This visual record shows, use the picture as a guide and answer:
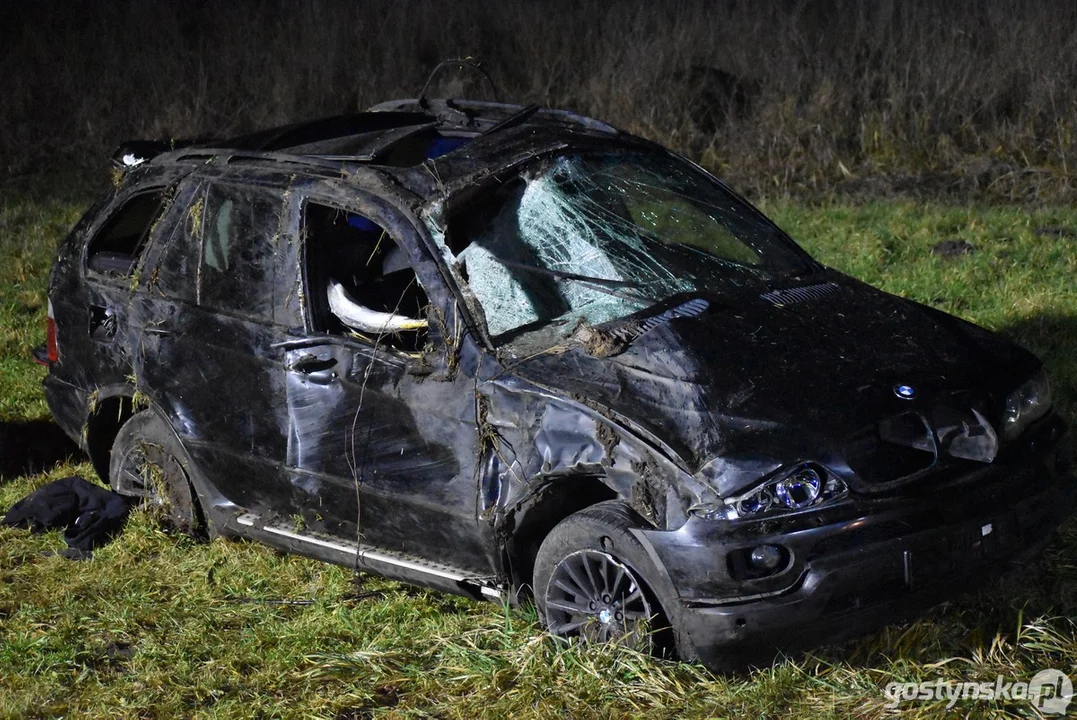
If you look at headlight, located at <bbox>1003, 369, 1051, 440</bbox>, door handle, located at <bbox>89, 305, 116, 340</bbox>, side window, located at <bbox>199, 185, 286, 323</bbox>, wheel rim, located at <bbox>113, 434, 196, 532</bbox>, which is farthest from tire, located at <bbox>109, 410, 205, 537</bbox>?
headlight, located at <bbox>1003, 369, 1051, 440</bbox>

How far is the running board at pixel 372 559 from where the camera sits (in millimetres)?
4430

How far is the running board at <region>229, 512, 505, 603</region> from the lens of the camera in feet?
14.5

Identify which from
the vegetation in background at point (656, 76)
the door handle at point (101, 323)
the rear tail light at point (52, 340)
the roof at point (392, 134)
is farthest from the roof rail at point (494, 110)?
the vegetation in background at point (656, 76)

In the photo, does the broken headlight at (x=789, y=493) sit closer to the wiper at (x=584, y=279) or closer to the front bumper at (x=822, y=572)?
the front bumper at (x=822, y=572)

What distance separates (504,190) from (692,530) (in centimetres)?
164

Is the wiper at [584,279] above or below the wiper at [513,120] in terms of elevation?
below

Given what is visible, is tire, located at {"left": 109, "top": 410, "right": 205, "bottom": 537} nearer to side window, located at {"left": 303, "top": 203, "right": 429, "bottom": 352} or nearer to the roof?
side window, located at {"left": 303, "top": 203, "right": 429, "bottom": 352}

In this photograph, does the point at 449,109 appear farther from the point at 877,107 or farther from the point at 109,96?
the point at 109,96

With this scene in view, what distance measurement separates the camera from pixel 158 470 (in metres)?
5.54

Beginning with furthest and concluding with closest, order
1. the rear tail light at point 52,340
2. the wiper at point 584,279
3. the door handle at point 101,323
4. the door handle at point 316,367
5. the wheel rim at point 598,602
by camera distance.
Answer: the rear tail light at point 52,340
the door handle at point 101,323
the door handle at point 316,367
the wiper at point 584,279
the wheel rim at point 598,602

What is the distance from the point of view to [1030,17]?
11.9 metres

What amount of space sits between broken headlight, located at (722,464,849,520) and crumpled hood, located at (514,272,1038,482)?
5cm

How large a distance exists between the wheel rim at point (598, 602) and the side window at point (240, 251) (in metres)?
1.55

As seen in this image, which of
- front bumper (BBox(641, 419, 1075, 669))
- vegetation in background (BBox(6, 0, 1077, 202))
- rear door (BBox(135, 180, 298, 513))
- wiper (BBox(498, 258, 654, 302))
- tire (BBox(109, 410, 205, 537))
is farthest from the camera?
vegetation in background (BBox(6, 0, 1077, 202))
